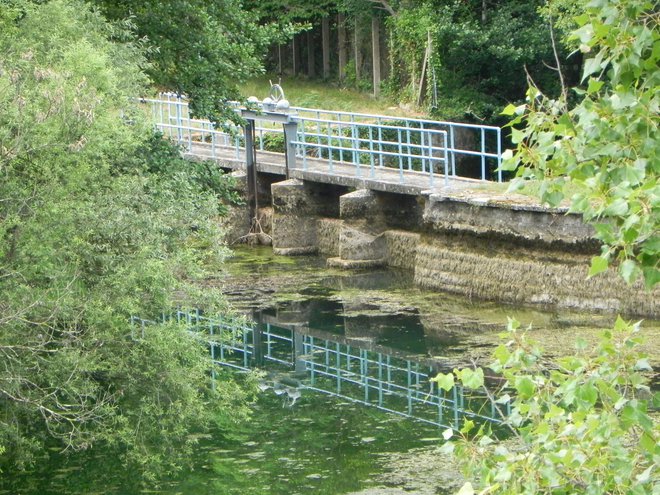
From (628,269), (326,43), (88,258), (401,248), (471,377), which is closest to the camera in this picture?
(628,269)

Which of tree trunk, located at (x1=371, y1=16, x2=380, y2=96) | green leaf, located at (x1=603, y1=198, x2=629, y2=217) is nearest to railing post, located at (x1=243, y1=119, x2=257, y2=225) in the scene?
tree trunk, located at (x1=371, y1=16, x2=380, y2=96)

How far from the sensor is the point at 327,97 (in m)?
34.3

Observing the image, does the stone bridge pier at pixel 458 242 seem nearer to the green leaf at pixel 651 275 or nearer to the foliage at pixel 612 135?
the foliage at pixel 612 135

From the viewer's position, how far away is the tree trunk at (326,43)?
1458 inches

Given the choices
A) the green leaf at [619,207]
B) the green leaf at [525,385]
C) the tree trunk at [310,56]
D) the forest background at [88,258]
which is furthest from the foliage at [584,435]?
the tree trunk at [310,56]

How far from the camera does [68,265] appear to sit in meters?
10.2

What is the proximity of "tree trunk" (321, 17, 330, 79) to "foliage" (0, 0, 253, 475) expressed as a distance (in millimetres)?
25688

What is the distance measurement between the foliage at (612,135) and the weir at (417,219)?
1031 cm

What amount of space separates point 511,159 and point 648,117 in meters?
0.56

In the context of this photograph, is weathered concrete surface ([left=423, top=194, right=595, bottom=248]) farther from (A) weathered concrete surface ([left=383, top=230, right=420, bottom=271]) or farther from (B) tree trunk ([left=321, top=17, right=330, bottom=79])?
(B) tree trunk ([left=321, top=17, right=330, bottom=79])

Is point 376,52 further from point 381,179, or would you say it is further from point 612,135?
point 612,135

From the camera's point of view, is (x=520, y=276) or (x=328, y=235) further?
(x=328, y=235)

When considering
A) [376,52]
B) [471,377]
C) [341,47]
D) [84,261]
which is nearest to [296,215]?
[376,52]

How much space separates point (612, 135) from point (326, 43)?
3276 centimetres
